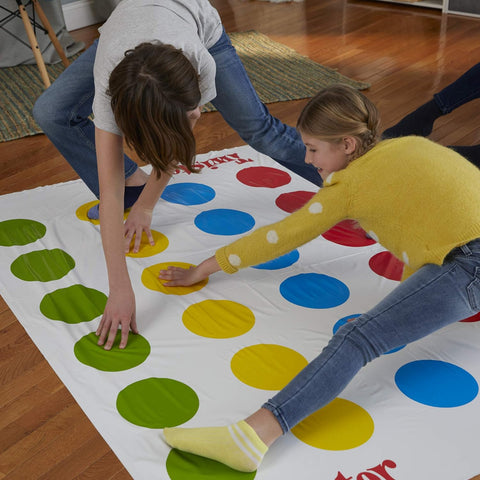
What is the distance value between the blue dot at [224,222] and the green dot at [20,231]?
0.47 meters

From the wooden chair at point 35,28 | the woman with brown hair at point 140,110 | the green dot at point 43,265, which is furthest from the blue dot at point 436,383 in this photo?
the wooden chair at point 35,28

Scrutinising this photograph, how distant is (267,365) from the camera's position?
1409 mm

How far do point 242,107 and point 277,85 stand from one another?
1.35 metres

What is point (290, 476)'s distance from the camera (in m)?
1.16

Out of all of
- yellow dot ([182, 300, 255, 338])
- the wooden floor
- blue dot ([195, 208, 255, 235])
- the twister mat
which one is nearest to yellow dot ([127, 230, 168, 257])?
the twister mat

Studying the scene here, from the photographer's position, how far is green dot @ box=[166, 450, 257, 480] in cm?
115

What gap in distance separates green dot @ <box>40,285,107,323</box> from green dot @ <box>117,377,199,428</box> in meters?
0.29

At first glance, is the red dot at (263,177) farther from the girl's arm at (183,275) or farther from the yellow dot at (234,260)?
the yellow dot at (234,260)

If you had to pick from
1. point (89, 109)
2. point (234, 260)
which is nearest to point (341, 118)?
point (234, 260)

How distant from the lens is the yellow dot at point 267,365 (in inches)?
Result: 53.8

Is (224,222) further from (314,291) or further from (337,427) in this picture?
(337,427)

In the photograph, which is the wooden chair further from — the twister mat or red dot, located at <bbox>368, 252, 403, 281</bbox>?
red dot, located at <bbox>368, 252, 403, 281</bbox>

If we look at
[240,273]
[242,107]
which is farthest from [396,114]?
[240,273]

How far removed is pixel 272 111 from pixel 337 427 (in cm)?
179
